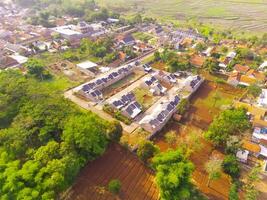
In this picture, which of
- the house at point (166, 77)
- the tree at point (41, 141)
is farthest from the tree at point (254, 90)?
the tree at point (41, 141)

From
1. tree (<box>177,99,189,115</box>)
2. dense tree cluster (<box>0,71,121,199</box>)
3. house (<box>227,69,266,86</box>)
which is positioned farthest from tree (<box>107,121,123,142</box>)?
house (<box>227,69,266,86</box>)

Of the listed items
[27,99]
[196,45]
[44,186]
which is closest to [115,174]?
[44,186]

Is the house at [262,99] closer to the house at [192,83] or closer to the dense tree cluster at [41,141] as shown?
the house at [192,83]

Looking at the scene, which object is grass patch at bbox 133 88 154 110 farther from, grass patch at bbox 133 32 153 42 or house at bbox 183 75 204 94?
grass patch at bbox 133 32 153 42

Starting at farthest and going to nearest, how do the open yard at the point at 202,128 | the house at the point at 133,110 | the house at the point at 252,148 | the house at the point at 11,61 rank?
the house at the point at 11,61, the house at the point at 133,110, the house at the point at 252,148, the open yard at the point at 202,128

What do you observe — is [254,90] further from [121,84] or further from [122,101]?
[121,84]

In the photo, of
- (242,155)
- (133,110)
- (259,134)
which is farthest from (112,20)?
(242,155)
